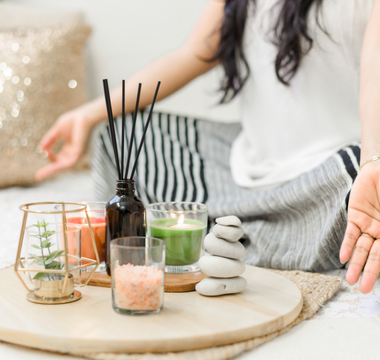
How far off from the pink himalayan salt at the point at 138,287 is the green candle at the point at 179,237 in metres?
0.13

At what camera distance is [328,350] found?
1.78 ft

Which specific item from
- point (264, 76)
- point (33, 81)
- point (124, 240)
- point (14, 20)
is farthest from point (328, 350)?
point (14, 20)

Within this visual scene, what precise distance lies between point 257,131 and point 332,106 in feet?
0.70

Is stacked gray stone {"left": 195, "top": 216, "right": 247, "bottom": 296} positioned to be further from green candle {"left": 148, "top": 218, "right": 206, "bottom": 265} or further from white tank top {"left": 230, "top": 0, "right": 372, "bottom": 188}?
white tank top {"left": 230, "top": 0, "right": 372, "bottom": 188}

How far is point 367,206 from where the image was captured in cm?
71

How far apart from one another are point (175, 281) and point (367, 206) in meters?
0.32

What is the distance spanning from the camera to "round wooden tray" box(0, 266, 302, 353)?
0.48m

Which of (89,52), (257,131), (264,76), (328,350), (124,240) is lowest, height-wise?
(328,350)

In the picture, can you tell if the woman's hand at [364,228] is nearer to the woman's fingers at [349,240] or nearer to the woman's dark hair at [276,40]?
the woman's fingers at [349,240]

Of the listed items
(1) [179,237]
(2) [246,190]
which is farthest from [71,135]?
(1) [179,237]

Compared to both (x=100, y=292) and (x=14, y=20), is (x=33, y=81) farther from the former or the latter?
(x=100, y=292)

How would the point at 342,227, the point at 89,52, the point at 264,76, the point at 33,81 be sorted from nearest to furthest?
1. the point at 342,227
2. the point at 264,76
3. the point at 33,81
4. the point at 89,52

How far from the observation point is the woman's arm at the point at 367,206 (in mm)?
663

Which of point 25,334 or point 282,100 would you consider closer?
point 25,334
